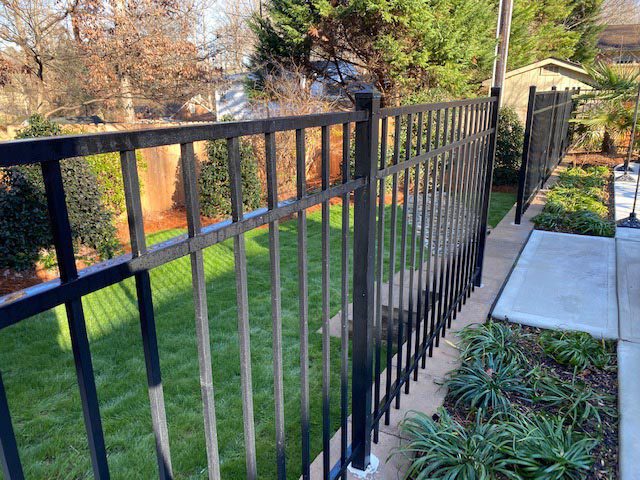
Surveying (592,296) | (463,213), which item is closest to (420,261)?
(463,213)

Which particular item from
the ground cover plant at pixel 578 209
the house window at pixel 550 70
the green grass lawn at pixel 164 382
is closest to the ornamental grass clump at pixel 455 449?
the green grass lawn at pixel 164 382

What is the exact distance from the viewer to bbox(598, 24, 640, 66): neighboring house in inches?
1000

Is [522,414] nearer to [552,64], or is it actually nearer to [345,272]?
[345,272]

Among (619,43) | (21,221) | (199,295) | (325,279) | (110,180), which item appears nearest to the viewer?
(199,295)

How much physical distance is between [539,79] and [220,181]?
12.3 metres

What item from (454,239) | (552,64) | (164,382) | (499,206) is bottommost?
(499,206)

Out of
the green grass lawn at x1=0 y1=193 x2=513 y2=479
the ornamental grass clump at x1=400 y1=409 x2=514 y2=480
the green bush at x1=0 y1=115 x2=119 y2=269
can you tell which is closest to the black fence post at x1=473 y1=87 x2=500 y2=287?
the green grass lawn at x1=0 y1=193 x2=513 y2=479

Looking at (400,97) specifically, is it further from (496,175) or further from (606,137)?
(606,137)

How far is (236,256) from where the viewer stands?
1256 millimetres

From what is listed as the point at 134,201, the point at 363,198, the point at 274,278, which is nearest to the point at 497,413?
the point at 363,198

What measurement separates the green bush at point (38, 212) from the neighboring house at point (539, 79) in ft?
44.1

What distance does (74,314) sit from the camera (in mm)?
844

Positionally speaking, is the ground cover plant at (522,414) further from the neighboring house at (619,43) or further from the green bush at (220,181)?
the neighboring house at (619,43)

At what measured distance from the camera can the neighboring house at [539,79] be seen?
15.6 m
